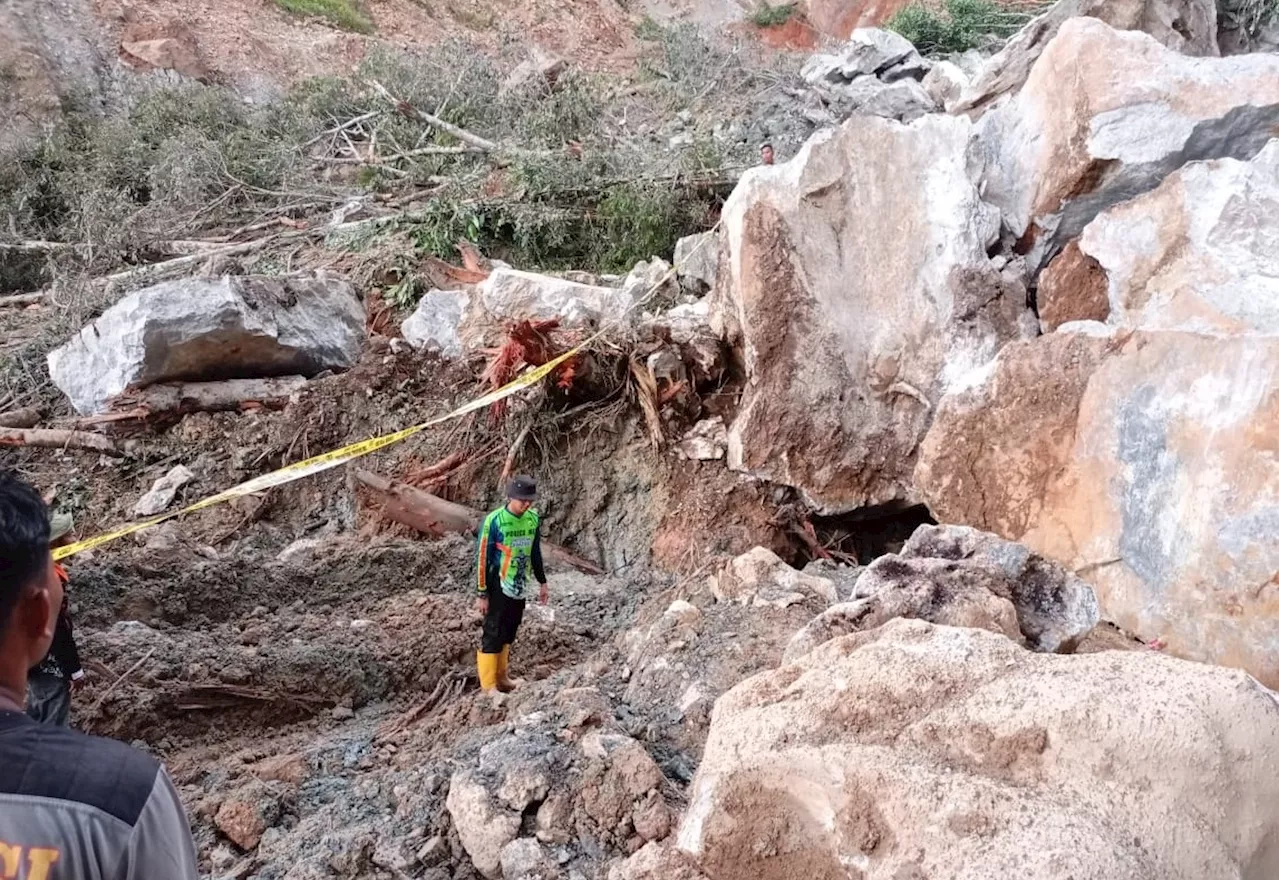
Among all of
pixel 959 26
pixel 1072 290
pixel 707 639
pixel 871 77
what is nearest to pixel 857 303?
pixel 1072 290

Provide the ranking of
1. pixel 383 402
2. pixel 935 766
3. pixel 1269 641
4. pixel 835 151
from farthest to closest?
pixel 383 402, pixel 835 151, pixel 1269 641, pixel 935 766

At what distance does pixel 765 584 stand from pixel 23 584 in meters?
3.47

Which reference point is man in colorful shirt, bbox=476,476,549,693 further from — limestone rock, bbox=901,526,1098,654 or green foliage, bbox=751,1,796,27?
green foliage, bbox=751,1,796,27

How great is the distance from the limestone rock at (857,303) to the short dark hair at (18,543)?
4731 mm

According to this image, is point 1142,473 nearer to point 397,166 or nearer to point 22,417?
point 22,417

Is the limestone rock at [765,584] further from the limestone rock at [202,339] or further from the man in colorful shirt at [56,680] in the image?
the limestone rock at [202,339]

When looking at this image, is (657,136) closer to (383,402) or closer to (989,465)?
(383,402)

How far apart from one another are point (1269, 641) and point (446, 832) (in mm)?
3172

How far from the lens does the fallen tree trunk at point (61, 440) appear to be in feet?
22.3

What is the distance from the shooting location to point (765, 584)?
4438 millimetres

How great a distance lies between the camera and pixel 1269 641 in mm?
3680

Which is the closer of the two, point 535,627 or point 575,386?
point 535,627

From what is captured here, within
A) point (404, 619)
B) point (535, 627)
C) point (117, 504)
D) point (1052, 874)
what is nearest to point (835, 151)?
point (535, 627)

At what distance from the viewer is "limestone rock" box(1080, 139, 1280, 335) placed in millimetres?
4395
